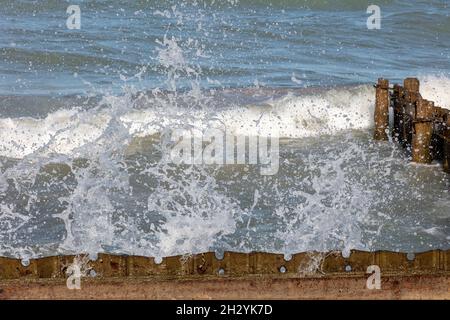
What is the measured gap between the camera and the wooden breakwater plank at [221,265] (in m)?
7.30

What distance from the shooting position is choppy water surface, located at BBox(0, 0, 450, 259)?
12.0 m

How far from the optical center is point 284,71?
26281mm

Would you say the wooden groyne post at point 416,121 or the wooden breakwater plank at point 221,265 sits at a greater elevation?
the wooden breakwater plank at point 221,265

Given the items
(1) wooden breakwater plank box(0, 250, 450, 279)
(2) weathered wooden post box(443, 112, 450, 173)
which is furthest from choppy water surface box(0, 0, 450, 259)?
(1) wooden breakwater plank box(0, 250, 450, 279)

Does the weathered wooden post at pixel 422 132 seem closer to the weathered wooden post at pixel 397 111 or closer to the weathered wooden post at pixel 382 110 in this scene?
the weathered wooden post at pixel 397 111

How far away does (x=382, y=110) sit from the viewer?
17.6m

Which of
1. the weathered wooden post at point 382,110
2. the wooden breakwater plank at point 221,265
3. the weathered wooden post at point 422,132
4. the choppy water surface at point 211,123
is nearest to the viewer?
the wooden breakwater plank at point 221,265

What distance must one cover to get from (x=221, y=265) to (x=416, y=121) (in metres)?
8.23
